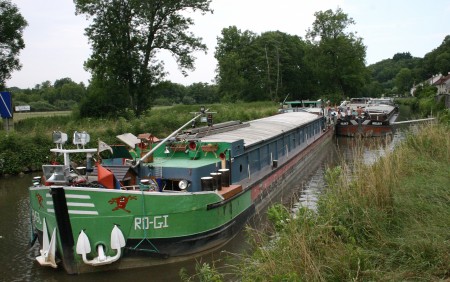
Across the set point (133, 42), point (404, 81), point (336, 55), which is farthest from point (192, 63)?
point (404, 81)

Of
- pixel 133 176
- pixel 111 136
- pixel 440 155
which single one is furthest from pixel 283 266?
pixel 111 136

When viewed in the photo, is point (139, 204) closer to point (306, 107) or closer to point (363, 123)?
point (363, 123)

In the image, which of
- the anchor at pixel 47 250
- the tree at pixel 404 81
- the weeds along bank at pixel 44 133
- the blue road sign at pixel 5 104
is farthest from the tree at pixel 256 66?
the tree at pixel 404 81

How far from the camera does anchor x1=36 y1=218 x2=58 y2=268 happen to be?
788 centimetres

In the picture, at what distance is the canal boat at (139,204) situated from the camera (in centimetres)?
762

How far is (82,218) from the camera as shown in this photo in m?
7.61

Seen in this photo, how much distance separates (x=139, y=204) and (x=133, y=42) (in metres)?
24.3

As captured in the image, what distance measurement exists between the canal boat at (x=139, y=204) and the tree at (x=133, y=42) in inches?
786

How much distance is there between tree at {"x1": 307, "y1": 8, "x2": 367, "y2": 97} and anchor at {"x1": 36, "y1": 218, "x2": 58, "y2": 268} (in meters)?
56.1

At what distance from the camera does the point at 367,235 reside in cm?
587

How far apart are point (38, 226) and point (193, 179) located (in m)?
3.39

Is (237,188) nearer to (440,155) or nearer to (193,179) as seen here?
(193,179)

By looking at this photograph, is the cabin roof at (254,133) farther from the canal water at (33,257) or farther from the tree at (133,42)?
the tree at (133,42)

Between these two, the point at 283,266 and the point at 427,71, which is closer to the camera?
the point at 283,266
